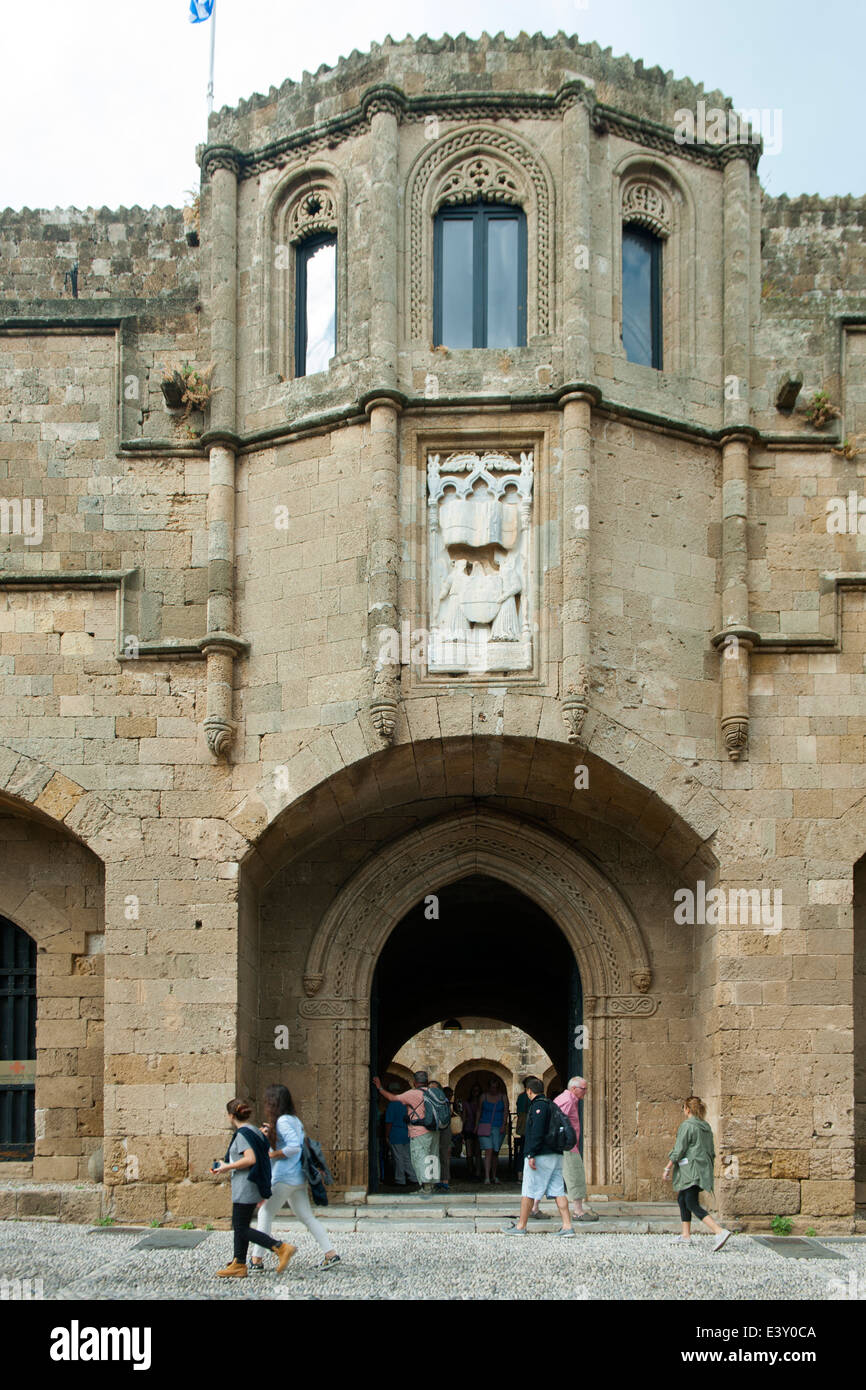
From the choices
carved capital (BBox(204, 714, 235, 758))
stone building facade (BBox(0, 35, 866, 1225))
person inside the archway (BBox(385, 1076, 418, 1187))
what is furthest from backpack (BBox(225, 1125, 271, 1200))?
person inside the archway (BBox(385, 1076, 418, 1187))

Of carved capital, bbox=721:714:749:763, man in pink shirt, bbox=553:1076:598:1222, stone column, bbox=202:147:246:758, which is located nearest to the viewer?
man in pink shirt, bbox=553:1076:598:1222

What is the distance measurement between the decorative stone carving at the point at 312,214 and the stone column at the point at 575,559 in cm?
293

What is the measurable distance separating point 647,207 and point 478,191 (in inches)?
61.3

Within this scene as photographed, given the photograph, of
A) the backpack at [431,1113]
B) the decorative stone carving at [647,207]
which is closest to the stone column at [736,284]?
the decorative stone carving at [647,207]

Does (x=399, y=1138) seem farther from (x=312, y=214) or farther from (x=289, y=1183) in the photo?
(x=312, y=214)

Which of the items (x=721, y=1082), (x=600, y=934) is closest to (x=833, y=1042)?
(x=721, y=1082)

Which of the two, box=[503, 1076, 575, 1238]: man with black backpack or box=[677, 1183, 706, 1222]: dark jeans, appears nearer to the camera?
box=[677, 1183, 706, 1222]: dark jeans

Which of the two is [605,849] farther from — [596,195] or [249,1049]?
[596,195]

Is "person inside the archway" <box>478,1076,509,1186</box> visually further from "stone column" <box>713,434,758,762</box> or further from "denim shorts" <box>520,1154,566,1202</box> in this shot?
"stone column" <box>713,434,758,762</box>

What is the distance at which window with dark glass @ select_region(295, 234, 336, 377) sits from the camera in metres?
14.5

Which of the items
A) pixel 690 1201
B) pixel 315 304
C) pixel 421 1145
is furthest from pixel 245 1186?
pixel 315 304

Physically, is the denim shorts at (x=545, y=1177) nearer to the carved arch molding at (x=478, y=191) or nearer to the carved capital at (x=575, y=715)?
the carved capital at (x=575, y=715)

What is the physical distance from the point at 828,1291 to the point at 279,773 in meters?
5.98

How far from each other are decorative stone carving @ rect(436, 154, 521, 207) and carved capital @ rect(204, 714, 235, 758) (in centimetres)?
494
